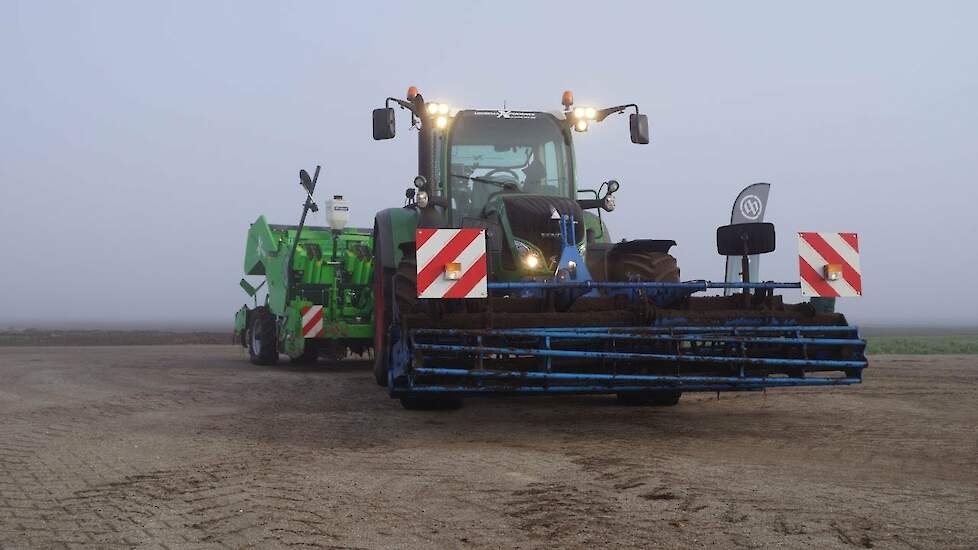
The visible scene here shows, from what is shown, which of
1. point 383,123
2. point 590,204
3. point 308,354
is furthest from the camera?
point 308,354

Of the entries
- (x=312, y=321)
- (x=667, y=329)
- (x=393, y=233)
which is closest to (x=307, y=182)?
(x=312, y=321)

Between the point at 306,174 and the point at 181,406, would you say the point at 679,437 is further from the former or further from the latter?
the point at 306,174

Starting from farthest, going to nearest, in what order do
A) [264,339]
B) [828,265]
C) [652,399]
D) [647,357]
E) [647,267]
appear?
[264,339]
[652,399]
[647,267]
[828,265]
[647,357]

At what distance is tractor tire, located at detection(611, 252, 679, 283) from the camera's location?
7.58 meters

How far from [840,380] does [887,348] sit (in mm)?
18563

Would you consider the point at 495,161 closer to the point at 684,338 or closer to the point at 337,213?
the point at 684,338

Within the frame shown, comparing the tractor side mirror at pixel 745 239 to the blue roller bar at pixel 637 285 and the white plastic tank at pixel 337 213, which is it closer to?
the blue roller bar at pixel 637 285

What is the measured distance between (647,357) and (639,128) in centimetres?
327

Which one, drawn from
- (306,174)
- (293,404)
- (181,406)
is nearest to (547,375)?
(293,404)

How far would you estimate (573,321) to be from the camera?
649 cm

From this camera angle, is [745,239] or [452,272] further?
[745,239]

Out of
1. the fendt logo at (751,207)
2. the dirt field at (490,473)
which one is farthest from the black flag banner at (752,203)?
the dirt field at (490,473)

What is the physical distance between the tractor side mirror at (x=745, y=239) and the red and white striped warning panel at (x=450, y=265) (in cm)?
234

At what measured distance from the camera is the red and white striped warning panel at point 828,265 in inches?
276
